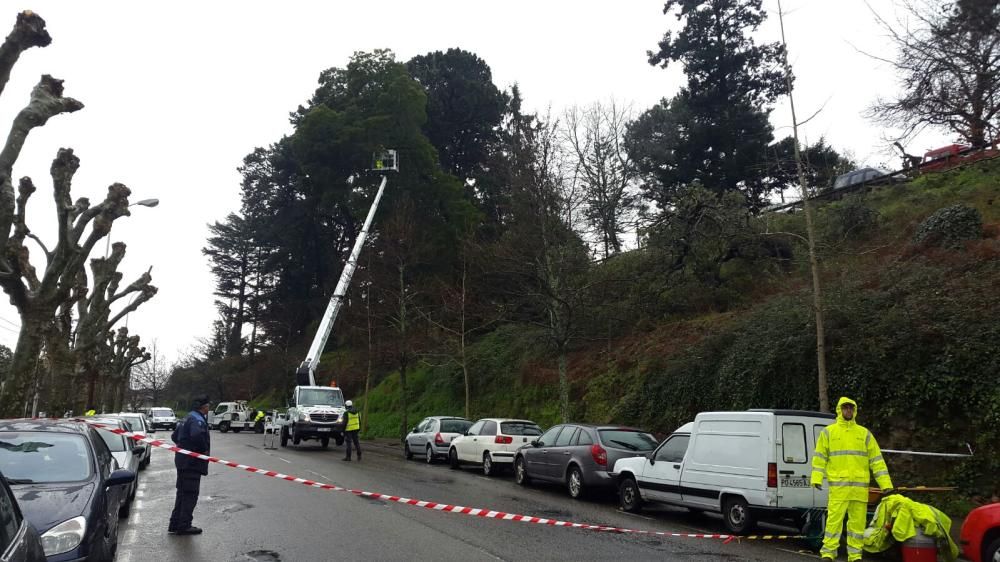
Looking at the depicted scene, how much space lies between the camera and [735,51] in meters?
32.0

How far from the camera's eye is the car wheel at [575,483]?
13.7 metres

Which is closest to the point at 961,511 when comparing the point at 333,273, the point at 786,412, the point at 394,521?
the point at 786,412

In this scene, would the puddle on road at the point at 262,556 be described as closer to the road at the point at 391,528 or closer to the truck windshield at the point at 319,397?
the road at the point at 391,528

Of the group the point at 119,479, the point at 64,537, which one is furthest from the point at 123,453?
the point at 64,537

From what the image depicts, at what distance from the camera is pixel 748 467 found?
391 inches

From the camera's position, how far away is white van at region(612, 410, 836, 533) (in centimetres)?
962

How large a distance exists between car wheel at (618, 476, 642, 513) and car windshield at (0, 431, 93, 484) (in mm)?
8583

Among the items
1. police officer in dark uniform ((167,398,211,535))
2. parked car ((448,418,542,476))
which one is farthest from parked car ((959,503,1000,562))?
parked car ((448,418,542,476))

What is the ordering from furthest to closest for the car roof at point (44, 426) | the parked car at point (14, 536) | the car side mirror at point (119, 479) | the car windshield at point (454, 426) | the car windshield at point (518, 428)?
the car windshield at point (454, 426) < the car windshield at point (518, 428) < the car roof at point (44, 426) < the car side mirror at point (119, 479) < the parked car at point (14, 536)

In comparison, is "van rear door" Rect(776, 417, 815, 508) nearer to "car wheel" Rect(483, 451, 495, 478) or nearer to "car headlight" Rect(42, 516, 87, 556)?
"car headlight" Rect(42, 516, 87, 556)

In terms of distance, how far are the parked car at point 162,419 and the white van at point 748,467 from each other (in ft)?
153

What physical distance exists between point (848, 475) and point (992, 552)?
1.42m

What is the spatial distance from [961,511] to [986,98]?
32.2ft

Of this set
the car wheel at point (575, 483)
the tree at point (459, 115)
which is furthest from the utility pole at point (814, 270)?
the tree at point (459, 115)
